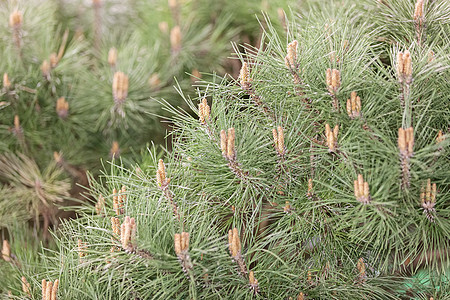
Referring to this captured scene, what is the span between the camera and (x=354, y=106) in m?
0.54

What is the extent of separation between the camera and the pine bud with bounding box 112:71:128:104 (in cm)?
89

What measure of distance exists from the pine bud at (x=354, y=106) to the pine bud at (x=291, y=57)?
8 centimetres

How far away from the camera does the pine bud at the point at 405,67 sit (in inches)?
20.7

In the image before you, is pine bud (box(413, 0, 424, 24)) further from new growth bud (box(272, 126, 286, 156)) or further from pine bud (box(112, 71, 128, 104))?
pine bud (box(112, 71, 128, 104))

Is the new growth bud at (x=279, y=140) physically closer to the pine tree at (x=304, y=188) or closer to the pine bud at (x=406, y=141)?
the pine tree at (x=304, y=188)

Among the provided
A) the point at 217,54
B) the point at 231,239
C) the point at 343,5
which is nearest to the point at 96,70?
the point at 217,54

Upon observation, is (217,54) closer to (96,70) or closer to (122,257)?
(96,70)

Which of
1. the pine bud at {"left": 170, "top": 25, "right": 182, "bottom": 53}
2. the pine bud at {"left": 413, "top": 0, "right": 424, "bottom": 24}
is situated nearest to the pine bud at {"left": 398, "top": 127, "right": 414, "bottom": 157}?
the pine bud at {"left": 413, "top": 0, "right": 424, "bottom": 24}

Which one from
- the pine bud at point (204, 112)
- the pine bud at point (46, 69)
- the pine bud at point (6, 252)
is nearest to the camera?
the pine bud at point (204, 112)

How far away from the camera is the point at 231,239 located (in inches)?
21.4

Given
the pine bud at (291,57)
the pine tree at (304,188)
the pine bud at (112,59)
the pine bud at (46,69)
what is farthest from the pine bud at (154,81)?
the pine bud at (291,57)

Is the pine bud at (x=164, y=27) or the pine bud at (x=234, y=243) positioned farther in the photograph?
the pine bud at (x=164, y=27)

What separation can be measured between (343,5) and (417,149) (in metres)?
0.34

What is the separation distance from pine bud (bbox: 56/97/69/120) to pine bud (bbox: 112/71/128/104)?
0.33 feet
